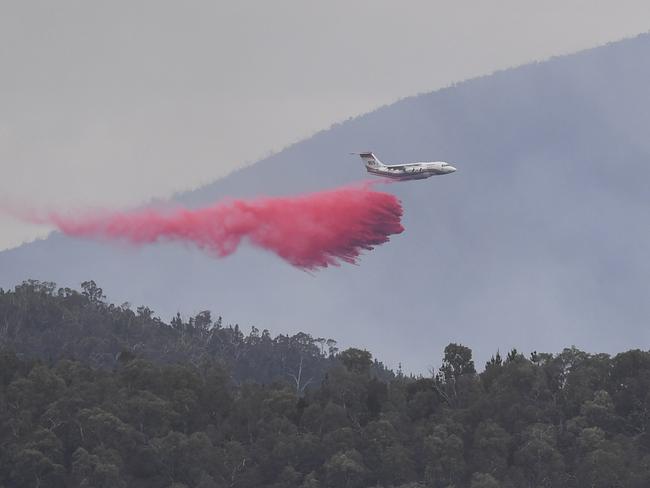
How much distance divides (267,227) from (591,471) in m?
50.7

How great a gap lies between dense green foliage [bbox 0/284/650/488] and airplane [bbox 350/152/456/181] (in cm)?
1716

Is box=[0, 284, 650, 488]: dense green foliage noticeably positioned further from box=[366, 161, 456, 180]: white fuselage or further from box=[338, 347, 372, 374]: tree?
box=[366, 161, 456, 180]: white fuselage

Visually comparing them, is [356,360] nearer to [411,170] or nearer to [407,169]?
[407,169]

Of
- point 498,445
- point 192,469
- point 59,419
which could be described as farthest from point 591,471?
point 59,419

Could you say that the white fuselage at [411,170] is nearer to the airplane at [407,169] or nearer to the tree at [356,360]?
the airplane at [407,169]

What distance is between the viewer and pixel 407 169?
173250mm

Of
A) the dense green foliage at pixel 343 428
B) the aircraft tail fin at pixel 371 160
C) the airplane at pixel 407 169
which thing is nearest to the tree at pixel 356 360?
the dense green foliage at pixel 343 428

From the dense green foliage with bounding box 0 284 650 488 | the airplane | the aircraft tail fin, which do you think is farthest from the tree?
the aircraft tail fin

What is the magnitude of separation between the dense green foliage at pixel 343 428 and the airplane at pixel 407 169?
17158 mm

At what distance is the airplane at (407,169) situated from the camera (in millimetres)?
172250

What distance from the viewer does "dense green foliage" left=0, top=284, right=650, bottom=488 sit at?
148375mm

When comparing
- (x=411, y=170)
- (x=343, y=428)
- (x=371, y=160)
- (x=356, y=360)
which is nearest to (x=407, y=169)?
(x=411, y=170)

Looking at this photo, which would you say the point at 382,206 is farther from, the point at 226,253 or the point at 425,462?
the point at 425,462

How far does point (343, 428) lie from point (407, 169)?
29600 mm
